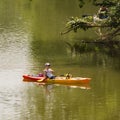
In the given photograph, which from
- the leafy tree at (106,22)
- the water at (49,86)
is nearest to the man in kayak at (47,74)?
the water at (49,86)

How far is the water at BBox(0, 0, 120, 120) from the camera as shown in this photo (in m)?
23.8

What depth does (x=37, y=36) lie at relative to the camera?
43031mm

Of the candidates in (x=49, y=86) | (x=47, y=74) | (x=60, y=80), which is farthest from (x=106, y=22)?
(x=49, y=86)

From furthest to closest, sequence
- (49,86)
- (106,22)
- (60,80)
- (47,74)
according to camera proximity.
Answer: (106,22)
(47,74)
(60,80)
(49,86)

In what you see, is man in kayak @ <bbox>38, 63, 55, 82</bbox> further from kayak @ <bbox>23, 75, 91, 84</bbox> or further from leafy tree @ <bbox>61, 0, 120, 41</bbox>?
leafy tree @ <bbox>61, 0, 120, 41</bbox>

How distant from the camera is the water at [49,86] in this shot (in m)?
23.8

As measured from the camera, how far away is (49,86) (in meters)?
28.5

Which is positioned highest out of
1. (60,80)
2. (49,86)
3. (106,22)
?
(106,22)

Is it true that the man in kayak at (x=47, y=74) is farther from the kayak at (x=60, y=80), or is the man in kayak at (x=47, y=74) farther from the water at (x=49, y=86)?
the water at (x=49, y=86)

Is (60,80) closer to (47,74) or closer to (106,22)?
(47,74)

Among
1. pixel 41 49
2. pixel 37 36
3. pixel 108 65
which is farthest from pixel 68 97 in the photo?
pixel 37 36

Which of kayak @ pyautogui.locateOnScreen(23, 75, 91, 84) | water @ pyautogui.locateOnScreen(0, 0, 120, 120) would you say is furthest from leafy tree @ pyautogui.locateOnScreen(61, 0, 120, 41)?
kayak @ pyautogui.locateOnScreen(23, 75, 91, 84)

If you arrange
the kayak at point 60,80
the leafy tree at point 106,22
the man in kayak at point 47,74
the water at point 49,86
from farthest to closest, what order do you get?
the leafy tree at point 106,22
the man in kayak at point 47,74
the kayak at point 60,80
the water at point 49,86

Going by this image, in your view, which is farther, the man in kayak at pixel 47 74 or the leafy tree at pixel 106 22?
the leafy tree at pixel 106 22
